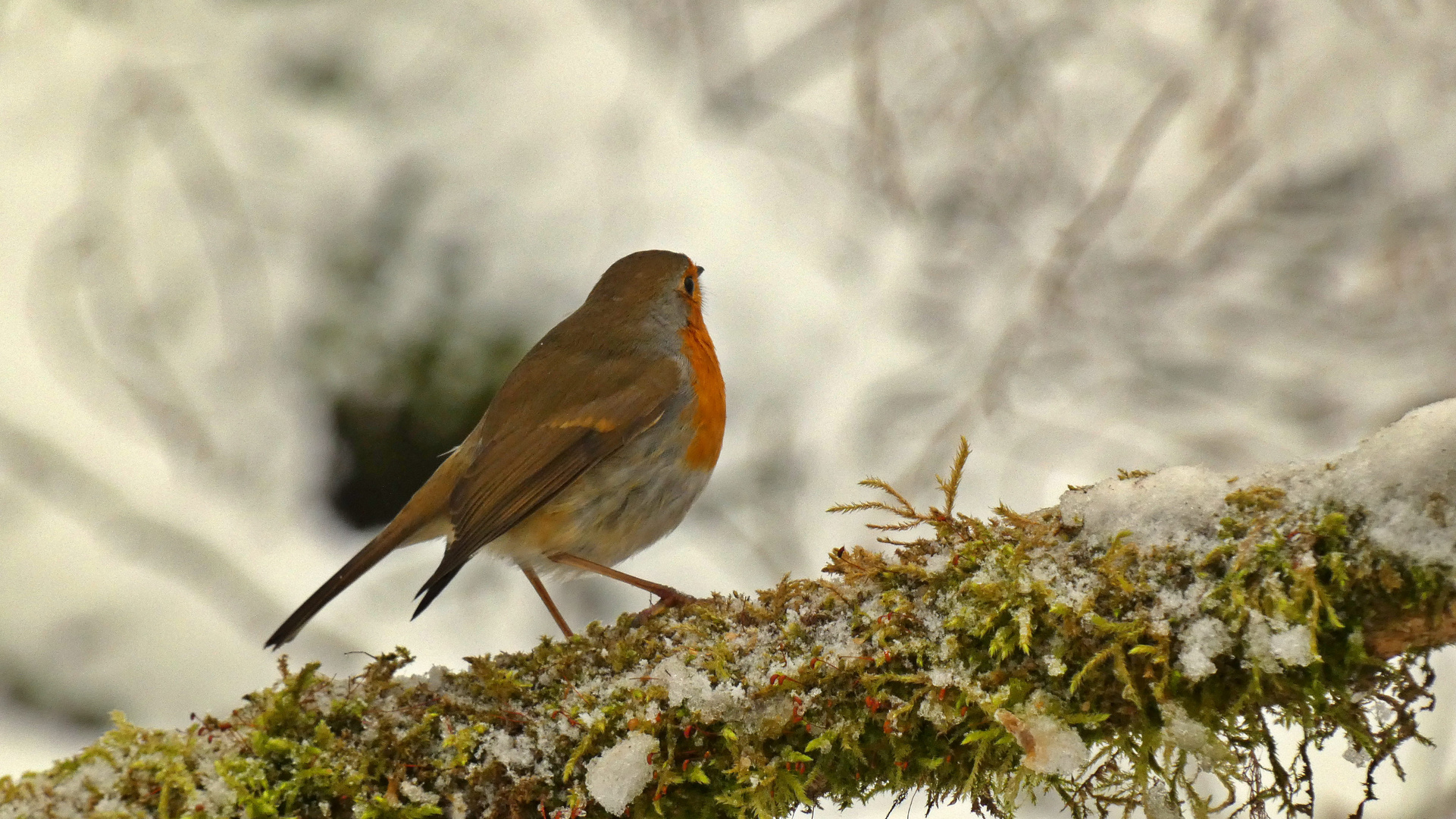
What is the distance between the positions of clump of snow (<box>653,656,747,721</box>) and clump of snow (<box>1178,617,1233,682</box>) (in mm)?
743

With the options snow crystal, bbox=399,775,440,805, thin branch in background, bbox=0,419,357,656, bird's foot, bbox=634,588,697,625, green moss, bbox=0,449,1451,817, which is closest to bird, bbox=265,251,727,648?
bird's foot, bbox=634,588,697,625

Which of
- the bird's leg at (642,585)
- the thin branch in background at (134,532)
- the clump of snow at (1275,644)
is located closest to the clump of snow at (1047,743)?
the clump of snow at (1275,644)

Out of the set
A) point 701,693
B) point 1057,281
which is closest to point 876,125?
point 1057,281

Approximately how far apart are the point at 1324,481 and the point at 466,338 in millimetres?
2929

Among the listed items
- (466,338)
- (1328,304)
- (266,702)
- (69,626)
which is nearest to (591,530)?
(466,338)

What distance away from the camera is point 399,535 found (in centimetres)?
320

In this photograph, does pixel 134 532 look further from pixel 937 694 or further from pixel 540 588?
pixel 937 694

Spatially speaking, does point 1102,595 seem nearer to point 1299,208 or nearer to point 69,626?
point 1299,208

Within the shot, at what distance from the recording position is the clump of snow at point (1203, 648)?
1583mm

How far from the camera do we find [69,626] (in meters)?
3.55

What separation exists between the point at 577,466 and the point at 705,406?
0.50m

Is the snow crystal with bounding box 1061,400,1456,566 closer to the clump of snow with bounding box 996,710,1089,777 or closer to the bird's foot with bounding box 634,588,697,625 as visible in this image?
the clump of snow with bounding box 996,710,1089,777

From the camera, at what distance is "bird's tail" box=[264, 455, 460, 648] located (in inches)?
109

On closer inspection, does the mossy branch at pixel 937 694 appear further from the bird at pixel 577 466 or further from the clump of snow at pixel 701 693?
the bird at pixel 577 466
